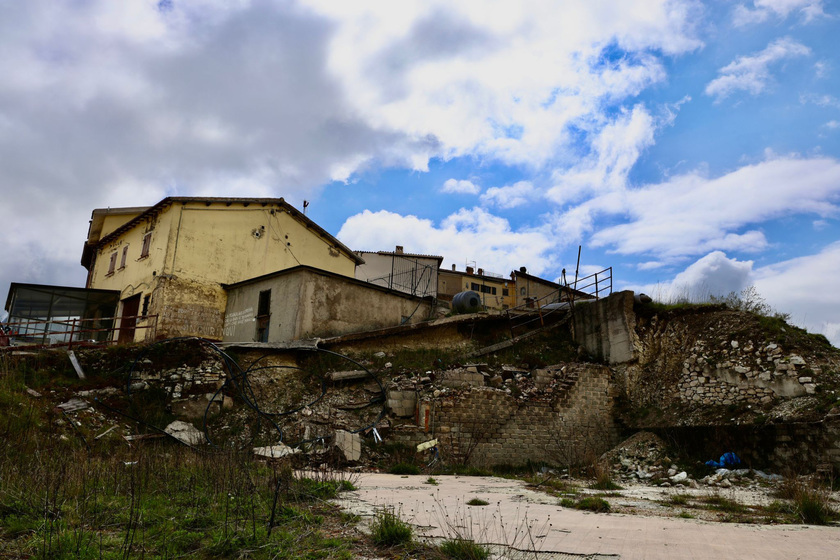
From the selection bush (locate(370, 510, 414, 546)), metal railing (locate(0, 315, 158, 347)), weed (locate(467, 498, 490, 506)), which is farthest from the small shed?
bush (locate(370, 510, 414, 546))

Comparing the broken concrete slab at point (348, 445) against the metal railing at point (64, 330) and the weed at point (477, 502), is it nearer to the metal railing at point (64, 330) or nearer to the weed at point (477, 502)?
the weed at point (477, 502)

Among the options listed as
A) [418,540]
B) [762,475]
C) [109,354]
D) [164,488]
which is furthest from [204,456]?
[762,475]

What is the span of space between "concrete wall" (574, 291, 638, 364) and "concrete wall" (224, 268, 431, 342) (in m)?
6.91

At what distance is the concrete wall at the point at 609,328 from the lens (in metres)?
17.5

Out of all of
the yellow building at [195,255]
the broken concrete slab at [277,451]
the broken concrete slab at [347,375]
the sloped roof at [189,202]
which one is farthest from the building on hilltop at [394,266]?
the broken concrete slab at [277,451]

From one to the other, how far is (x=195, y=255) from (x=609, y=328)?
16.1 metres

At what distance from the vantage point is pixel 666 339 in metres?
17.0

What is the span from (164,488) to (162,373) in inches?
362

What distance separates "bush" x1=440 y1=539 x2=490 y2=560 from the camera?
180 inches

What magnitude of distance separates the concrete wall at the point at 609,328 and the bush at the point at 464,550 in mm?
14006


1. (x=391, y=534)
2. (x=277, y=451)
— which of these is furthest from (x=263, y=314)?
(x=391, y=534)

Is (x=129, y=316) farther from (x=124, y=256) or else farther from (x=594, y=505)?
(x=594, y=505)

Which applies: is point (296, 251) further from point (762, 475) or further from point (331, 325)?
point (762, 475)

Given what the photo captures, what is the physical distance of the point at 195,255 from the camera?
73.0 ft
